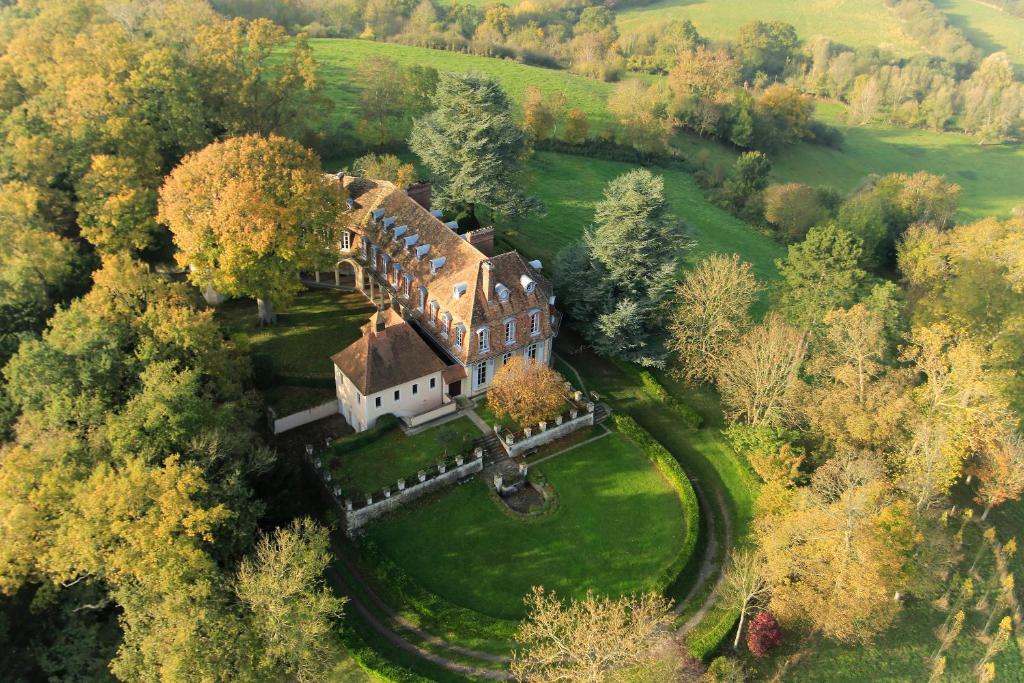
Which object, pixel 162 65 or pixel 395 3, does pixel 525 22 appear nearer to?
pixel 395 3

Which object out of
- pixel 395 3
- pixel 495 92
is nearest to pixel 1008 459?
pixel 495 92

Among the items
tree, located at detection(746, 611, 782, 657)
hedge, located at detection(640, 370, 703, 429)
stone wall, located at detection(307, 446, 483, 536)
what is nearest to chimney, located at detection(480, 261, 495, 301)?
stone wall, located at detection(307, 446, 483, 536)

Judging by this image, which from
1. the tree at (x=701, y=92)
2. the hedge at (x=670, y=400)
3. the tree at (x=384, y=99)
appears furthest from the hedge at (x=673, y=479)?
the tree at (x=701, y=92)

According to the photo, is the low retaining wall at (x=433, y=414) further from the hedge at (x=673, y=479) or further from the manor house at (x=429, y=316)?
the hedge at (x=673, y=479)

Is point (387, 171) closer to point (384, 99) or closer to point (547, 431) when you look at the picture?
point (384, 99)

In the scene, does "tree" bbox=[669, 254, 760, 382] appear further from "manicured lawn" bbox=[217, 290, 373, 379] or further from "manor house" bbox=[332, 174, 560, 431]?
"manicured lawn" bbox=[217, 290, 373, 379]
